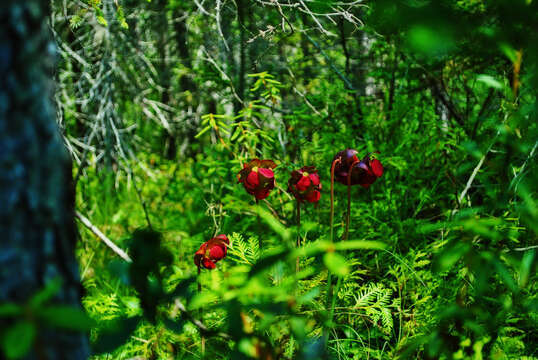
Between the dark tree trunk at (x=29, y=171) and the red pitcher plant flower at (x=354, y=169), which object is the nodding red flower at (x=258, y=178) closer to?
the red pitcher plant flower at (x=354, y=169)

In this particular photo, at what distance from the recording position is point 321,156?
233cm

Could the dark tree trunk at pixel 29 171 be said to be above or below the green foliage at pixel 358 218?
above

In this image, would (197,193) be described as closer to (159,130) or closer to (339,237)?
(339,237)

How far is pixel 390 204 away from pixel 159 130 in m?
4.79

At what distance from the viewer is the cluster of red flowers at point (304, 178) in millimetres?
1346

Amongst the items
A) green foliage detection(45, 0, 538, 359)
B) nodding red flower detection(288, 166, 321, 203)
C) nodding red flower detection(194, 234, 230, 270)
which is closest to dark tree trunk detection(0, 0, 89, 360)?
green foliage detection(45, 0, 538, 359)

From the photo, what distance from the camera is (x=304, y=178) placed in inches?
54.4

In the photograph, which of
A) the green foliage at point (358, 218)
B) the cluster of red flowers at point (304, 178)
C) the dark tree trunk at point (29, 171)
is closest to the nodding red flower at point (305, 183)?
the cluster of red flowers at point (304, 178)

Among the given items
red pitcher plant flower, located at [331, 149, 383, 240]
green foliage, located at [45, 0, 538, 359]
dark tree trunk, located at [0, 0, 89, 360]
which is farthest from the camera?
red pitcher plant flower, located at [331, 149, 383, 240]

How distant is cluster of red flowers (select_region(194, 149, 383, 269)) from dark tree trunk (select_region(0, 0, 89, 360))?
75cm

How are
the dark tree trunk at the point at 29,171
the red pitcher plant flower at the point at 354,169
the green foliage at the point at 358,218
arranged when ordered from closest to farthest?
the dark tree trunk at the point at 29,171 → the green foliage at the point at 358,218 → the red pitcher plant flower at the point at 354,169

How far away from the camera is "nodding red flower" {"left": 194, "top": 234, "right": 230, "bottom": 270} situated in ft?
4.51

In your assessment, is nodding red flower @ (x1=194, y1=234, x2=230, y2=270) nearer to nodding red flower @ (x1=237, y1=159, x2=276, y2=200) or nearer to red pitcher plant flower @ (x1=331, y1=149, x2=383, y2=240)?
nodding red flower @ (x1=237, y1=159, x2=276, y2=200)

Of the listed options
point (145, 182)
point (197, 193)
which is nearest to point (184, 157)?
point (145, 182)
